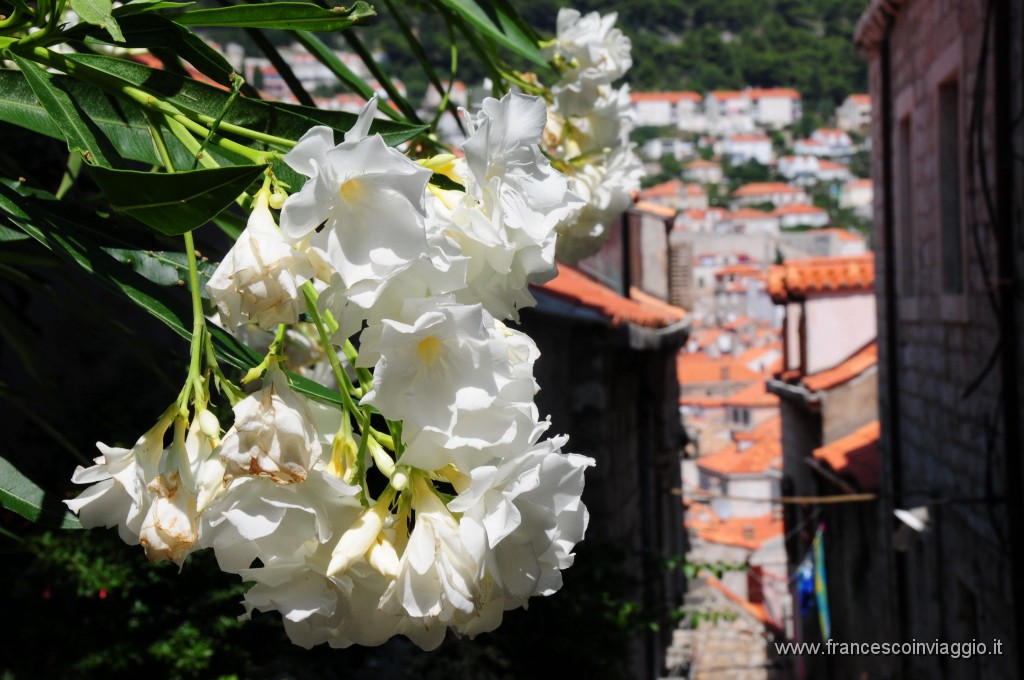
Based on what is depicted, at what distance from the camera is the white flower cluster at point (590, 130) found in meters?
1.73

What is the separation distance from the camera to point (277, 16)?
1.07m

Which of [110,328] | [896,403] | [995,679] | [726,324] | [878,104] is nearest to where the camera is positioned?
[110,328]

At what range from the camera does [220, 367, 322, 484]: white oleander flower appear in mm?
727

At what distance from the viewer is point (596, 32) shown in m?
1.78

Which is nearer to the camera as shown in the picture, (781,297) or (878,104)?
(878,104)

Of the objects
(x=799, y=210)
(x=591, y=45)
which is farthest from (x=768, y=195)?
(x=591, y=45)

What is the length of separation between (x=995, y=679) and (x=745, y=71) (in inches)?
4369

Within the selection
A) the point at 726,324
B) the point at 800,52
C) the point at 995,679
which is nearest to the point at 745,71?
the point at 800,52

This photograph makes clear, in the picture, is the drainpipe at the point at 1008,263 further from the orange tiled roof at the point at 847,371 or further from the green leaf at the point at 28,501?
the orange tiled roof at the point at 847,371

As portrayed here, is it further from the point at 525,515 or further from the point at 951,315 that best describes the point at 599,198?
the point at 951,315

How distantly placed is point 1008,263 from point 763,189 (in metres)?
87.5

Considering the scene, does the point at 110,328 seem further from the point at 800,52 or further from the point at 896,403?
the point at 800,52

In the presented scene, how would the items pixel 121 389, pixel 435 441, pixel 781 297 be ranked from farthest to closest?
pixel 781 297 < pixel 121 389 < pixel 435 441

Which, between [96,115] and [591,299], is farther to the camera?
[591,299]
